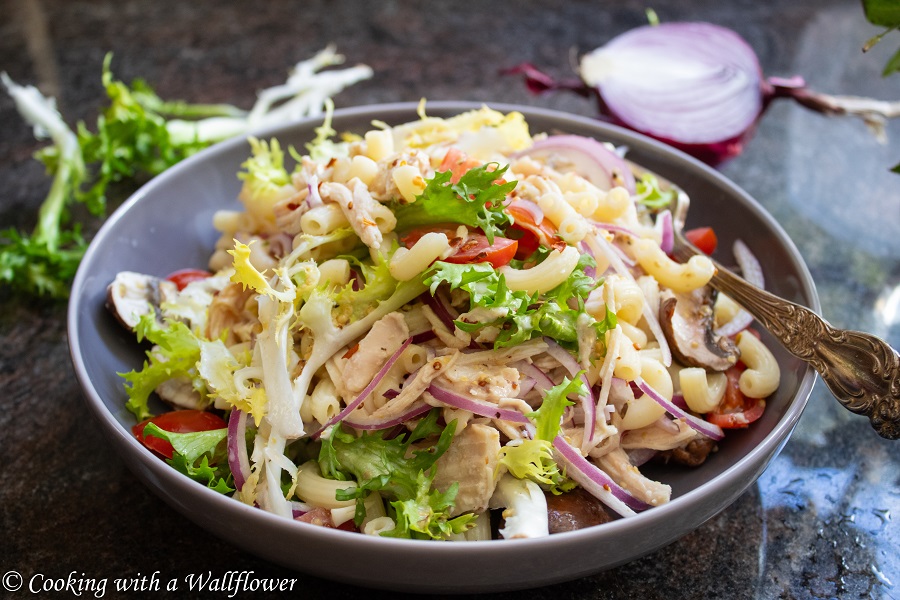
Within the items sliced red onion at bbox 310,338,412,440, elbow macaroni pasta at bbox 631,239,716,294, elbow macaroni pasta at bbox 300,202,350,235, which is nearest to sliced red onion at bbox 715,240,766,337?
elbow macaroni pasta at bbox 631,239,716,294

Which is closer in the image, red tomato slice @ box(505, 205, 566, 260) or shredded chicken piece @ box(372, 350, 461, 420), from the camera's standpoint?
shredded chicken piece @ box(372, 350, 461, 420)

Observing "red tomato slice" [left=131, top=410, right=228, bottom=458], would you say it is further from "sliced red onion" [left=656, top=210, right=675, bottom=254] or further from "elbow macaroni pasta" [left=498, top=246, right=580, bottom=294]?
"sliced red onion" [left=656, top=210, right=675, bottom=254]

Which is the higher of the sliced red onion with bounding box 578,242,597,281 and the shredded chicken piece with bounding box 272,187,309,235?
the shredded chicken piece with bounding box 272,187,309,235

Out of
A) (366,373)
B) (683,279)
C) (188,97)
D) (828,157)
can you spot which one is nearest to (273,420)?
(366,373)

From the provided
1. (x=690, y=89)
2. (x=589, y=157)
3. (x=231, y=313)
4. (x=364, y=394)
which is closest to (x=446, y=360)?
(x=364, y=394)

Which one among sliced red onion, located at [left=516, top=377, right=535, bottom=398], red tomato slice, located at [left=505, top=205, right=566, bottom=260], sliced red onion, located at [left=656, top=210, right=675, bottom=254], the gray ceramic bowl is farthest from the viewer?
sliced red onion, located at [left=656, top=210, right=675, bottom=254]

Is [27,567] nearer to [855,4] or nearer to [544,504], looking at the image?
[544,504]

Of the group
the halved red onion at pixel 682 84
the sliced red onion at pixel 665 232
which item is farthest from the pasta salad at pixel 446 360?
the halved red onion at pixel 682 84
